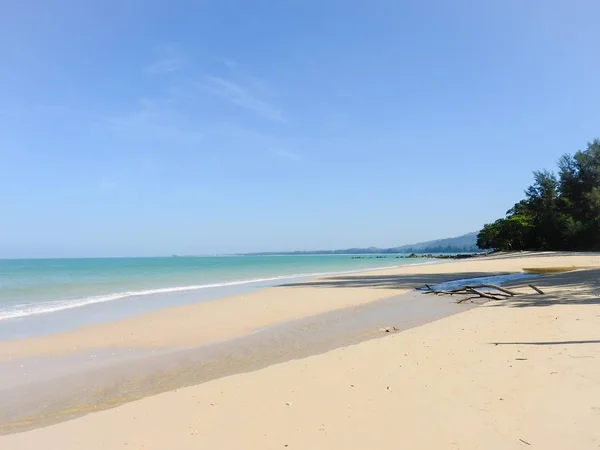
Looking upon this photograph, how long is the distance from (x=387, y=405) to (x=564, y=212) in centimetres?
8145

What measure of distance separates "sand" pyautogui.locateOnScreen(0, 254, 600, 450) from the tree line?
219 ft

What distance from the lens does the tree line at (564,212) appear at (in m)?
64.8

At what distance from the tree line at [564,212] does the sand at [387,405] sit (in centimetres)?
6679

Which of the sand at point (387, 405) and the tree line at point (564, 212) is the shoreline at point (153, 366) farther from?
the tree line at point (564, 212)

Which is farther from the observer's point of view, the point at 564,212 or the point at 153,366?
the point at 564,212

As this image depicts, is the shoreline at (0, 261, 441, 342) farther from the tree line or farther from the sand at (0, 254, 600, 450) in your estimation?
the tree line

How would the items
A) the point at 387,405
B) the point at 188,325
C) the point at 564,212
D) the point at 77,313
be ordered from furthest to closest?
the point at 564,212 → the point at 77,313 → the point at 188,325 → the point at 387,405

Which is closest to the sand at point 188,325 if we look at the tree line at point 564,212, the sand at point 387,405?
the sand at point 387,405

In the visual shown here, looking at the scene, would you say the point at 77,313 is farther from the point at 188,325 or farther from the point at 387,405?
the point at 387,405

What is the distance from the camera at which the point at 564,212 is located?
73.8 metres

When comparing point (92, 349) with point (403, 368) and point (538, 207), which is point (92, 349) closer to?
point (403, 368)

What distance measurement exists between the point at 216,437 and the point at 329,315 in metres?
10.2

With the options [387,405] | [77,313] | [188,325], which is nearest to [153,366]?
[188,325]

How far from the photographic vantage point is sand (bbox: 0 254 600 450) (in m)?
4.27
